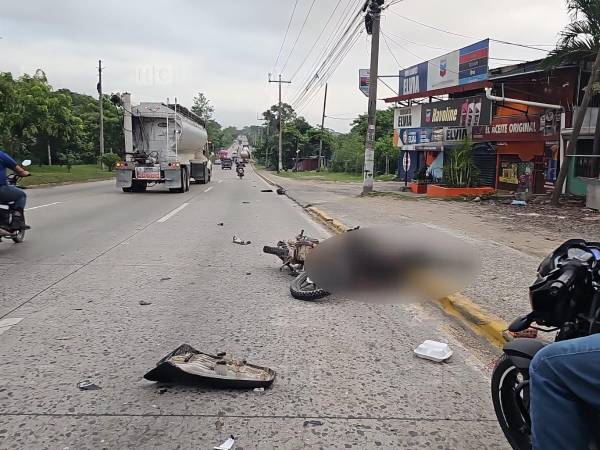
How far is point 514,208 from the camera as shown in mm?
17297

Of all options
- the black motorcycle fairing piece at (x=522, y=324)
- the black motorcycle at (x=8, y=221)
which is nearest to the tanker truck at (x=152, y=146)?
the black motorcycle at (x=8, y=221)

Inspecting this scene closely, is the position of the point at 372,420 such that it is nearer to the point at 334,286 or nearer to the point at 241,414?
the point at 241,414

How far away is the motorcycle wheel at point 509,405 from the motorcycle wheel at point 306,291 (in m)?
2.98

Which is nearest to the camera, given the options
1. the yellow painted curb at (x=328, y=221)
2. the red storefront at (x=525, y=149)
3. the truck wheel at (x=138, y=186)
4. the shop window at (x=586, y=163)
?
the yellow painted curb at (x=328, y=221)

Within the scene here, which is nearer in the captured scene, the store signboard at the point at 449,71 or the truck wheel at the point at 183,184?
the store signboard at the point at 449,71

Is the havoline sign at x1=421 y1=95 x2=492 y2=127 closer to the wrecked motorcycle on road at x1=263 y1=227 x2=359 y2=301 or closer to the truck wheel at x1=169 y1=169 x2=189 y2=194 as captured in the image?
the truck wheel at x1=169 y1=169 x2=189 y2=194

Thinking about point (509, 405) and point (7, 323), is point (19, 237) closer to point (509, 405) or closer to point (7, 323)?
point (7, 323)

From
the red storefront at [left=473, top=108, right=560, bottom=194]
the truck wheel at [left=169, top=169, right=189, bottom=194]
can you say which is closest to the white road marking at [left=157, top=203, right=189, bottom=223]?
the truck wheel at [left=169, top=169, right=189, bottom=194]

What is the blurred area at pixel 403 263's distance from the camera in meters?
4.06

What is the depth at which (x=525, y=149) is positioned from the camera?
22.1 m

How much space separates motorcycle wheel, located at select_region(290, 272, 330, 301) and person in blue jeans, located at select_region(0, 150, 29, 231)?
19.0ft

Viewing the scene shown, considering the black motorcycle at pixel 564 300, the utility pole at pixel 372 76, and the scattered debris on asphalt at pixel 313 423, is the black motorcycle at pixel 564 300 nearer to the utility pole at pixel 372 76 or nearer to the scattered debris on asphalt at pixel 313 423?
the scattered debris on asphalt at pixel 313 423

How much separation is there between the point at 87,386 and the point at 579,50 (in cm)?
1796

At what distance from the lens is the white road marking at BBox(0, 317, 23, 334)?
496 cm
